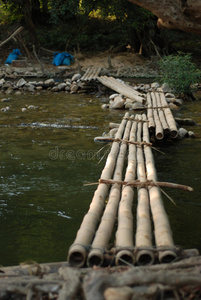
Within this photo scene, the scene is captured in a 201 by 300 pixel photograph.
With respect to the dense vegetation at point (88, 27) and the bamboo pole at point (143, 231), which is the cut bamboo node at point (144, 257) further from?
the dense vegetation at point (88, 27)

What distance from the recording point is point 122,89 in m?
10.9

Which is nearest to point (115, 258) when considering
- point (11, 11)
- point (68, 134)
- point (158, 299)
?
point (158, 299)

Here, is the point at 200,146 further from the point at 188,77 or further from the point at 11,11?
the point at 11,11

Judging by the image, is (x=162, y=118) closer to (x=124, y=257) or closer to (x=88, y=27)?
(x=124, y=257)

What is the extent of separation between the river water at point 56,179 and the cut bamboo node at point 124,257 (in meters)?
1.00

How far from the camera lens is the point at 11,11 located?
20234 mm

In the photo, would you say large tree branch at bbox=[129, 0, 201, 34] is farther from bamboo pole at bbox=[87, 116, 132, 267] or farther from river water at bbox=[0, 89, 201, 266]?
river water at bbox=[0, 89, 201, 266]

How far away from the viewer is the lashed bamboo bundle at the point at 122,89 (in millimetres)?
9906

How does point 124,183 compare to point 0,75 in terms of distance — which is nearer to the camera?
point 124,183

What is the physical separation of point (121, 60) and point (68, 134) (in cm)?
1050

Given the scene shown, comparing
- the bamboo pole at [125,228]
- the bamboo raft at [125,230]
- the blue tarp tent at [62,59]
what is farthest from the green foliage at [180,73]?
the blue tarp tent at [62,59]

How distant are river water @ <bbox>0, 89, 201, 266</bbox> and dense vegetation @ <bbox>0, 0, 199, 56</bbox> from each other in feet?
28.8

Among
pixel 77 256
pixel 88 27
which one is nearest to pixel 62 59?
pixel 88 27

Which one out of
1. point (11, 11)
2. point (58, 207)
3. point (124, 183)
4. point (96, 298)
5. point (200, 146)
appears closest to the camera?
point (96, 298)
